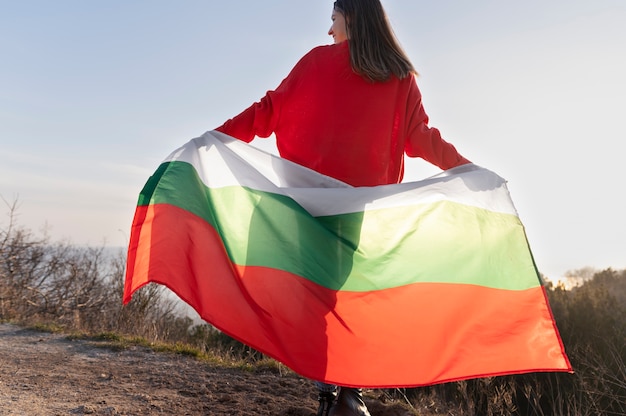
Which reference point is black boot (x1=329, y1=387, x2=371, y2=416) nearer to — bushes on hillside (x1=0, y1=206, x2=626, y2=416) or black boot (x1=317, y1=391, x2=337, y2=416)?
black boot (x1=317, y1=391, x2=337, y2=416)

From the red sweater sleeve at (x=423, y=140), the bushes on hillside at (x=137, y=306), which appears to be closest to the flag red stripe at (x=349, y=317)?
the red sweater sleeve at (x=423, y=140)

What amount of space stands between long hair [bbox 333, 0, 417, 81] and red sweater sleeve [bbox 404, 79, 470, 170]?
Answer: 0.19 metres

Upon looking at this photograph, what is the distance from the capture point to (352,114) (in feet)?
12.1

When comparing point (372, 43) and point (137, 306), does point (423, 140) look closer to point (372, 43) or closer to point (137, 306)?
point (372, 43)

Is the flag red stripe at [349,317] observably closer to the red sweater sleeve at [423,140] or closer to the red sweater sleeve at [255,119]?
the red sweater sleeve at [255,119]

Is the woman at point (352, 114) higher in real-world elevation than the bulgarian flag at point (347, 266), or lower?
higher

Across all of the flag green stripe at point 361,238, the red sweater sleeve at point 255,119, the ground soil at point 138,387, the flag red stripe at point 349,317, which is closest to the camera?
the flag red stripe at point 349,317

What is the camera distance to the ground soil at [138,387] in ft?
15.4

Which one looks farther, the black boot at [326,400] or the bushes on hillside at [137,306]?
the bushes on hillside at [137,306]

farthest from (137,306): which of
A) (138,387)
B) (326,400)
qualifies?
(326,400)

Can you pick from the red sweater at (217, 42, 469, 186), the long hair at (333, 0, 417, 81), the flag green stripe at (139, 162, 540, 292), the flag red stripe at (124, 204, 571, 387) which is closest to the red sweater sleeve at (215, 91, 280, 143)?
the red sweater at (217, 42, 469, 186)

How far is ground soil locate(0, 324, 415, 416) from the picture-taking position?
15.4 ft

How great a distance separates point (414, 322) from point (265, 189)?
1.19 m

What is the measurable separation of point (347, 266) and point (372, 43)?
1365 mm
